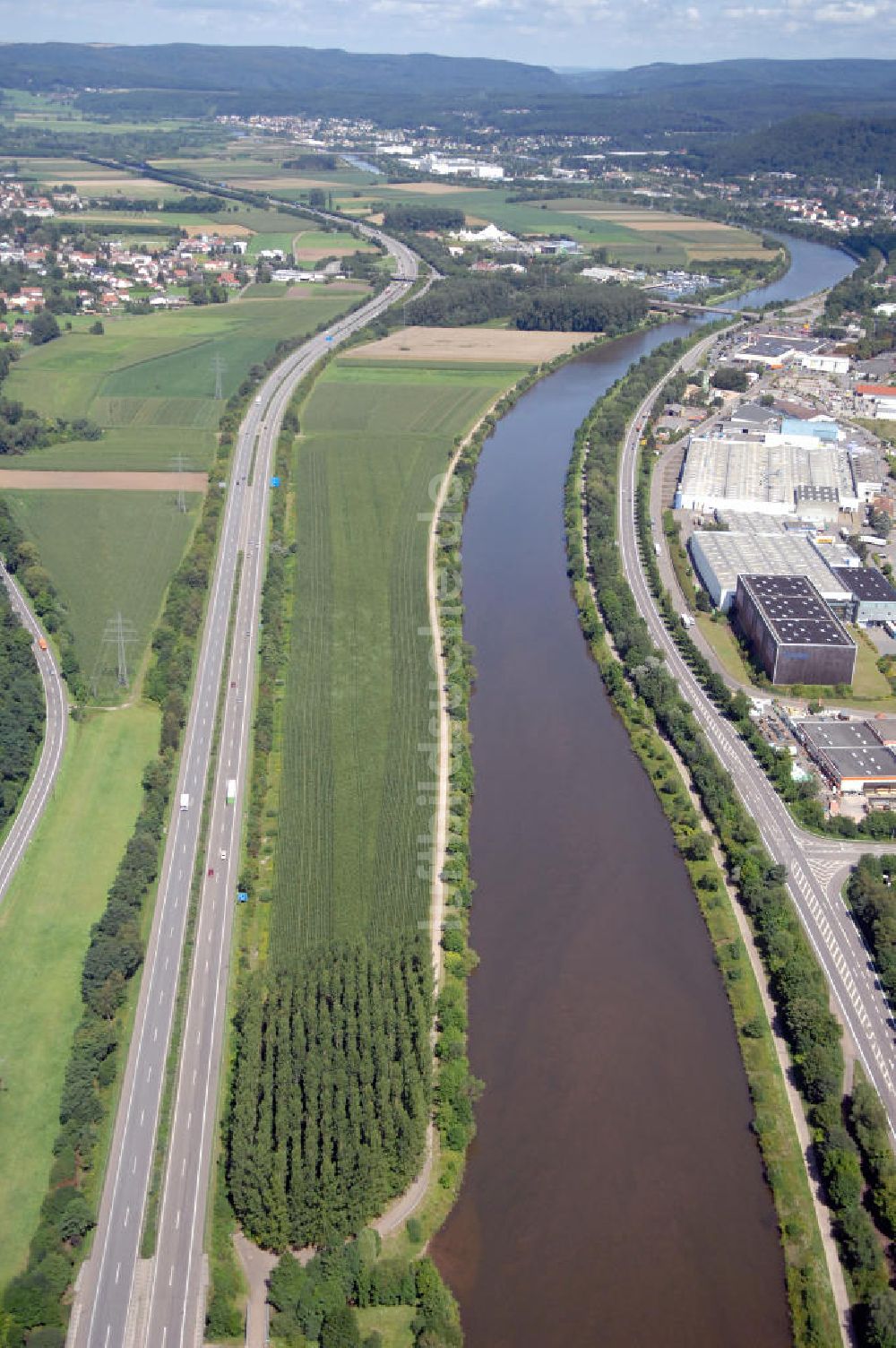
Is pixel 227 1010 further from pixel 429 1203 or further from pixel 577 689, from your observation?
pixel 577 689

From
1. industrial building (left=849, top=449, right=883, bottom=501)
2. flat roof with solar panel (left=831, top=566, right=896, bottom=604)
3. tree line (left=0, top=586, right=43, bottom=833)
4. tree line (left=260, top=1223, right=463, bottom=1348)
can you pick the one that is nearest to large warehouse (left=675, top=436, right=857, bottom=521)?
industrial building (left=849, top=449, right=883, bottom=501)

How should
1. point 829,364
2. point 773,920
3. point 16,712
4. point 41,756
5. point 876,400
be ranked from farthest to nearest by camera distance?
point 829,364 < point 876,400 < point 16,712 < point 41,756 < point 773,920

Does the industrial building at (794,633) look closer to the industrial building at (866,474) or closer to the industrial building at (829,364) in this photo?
the industrial building at (866,474)

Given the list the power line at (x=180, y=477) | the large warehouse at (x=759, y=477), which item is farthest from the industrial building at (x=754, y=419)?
the power line at (x=180, y=477)

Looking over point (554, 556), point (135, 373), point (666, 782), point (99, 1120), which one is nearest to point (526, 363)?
point (135, 373)

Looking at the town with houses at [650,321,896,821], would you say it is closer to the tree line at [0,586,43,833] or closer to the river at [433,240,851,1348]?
the river at [433,240,851,1348]

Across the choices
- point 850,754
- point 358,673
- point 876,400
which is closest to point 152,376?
point 358,673

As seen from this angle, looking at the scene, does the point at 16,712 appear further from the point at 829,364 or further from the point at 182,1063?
the point at 829,364
